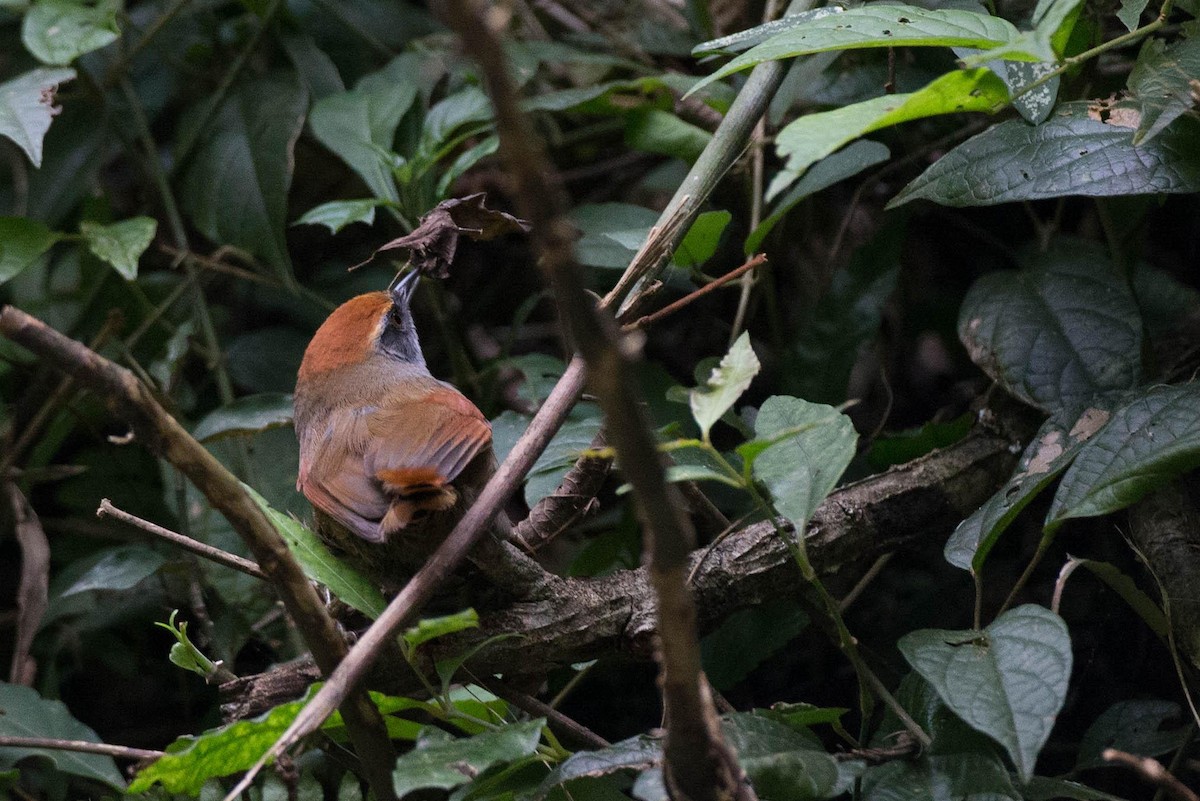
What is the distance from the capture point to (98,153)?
3.34 metres

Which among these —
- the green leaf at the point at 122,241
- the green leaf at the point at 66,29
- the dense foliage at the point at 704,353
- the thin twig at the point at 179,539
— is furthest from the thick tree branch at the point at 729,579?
the green leaf at the point at 66,29

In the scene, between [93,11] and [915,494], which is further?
[93,11]

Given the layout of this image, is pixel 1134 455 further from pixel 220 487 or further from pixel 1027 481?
pixel 220 487

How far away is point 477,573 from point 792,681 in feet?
3.56

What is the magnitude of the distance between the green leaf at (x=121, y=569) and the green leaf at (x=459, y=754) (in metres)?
1.22

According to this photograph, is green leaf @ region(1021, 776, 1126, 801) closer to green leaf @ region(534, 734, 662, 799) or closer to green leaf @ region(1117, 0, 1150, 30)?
green leaf @ region(534, 734, 662, 799)

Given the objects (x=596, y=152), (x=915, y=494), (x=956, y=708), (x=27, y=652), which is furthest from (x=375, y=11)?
(x=956, y=708)

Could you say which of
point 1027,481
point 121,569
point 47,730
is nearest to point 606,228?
point 1027,481

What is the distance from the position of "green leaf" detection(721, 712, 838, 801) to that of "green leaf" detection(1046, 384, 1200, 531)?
0.53 m

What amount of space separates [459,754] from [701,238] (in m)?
1.21

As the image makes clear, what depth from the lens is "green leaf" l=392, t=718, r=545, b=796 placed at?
148cm

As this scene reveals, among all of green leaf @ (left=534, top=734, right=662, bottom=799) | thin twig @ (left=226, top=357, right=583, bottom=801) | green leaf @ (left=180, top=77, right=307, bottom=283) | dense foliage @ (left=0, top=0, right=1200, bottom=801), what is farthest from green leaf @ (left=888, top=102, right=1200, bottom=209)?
green leaf @ (left=180, top=77, right=307, bottom=283)

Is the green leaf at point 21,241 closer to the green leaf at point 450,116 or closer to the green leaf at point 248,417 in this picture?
the green leaf at point 248,417

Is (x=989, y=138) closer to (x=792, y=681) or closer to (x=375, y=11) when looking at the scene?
(x=792, y=681)
